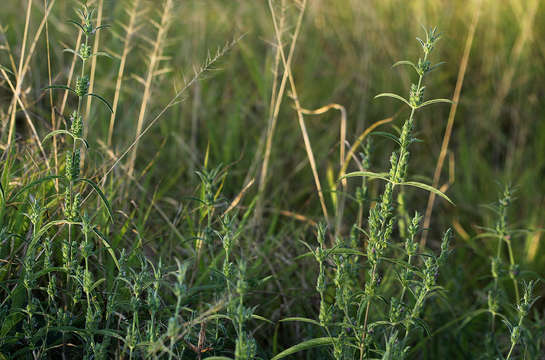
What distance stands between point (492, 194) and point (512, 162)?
24 centimetres

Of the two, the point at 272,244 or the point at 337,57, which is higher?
the point at 337,57

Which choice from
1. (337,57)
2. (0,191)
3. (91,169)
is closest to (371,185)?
(337,57)

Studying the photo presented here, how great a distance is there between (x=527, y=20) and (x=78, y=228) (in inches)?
102

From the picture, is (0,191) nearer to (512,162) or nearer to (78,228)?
(78,228)

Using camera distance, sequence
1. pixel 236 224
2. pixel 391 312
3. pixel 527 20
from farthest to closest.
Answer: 1. pixel 527 20
2. pixel 236 224
3. pixel 391 312

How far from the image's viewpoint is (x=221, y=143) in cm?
277

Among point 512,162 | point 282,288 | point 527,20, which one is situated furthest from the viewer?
point 527,20

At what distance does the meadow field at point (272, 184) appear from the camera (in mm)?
1381

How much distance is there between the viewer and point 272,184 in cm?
263

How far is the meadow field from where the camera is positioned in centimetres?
138

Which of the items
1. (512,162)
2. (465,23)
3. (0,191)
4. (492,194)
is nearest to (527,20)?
(465,23)

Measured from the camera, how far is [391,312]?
1352mm

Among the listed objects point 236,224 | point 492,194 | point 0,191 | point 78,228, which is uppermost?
point 0,191

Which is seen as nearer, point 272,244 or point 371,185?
point 272,244
